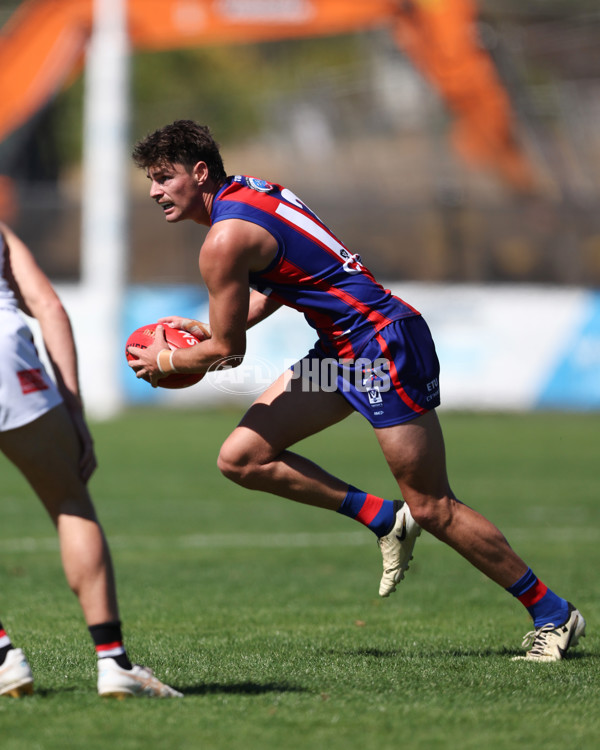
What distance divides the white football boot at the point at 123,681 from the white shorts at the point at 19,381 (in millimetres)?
961

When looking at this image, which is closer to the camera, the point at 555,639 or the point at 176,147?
the point at 176,147

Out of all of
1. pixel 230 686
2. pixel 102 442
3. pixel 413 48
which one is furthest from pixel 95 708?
pixel 413 48

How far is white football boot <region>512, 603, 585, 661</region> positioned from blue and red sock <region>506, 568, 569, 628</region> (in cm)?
3

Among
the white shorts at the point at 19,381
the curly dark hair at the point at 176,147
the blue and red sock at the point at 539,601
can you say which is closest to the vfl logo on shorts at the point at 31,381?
the white shorts at the point at 19,381

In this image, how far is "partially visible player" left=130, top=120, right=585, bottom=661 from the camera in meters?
5.19

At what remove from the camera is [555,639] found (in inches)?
223

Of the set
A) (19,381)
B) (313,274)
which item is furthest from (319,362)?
(19,381)

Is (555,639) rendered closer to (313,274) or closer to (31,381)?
(313,274)

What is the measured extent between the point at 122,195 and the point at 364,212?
16.8ft

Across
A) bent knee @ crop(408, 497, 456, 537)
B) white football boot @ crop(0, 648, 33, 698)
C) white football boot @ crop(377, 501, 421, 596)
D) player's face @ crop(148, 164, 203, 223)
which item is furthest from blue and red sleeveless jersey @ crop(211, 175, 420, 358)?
white football boot @ crop(0, 648, 33, 698)

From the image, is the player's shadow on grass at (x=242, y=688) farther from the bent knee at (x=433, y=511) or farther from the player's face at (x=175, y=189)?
the player's face at (x=175, y=189)

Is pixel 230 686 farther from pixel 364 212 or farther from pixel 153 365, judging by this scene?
pixel 364 212

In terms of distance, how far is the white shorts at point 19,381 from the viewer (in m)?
4.23

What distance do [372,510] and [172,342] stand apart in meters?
1.32
